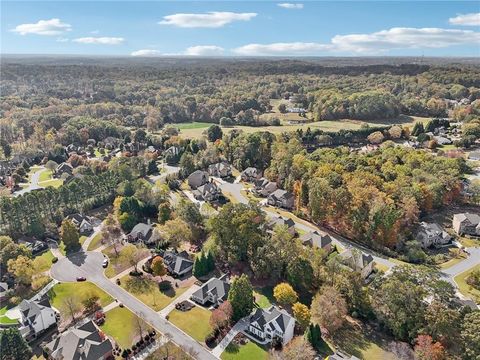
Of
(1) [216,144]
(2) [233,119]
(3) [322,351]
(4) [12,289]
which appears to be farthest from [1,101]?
(3) [322,351]

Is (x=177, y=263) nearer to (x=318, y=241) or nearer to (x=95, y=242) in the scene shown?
(x=95, y=242)

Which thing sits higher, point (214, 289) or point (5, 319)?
point (214, 289)

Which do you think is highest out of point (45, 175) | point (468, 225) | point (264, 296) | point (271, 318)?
point (45, 175)

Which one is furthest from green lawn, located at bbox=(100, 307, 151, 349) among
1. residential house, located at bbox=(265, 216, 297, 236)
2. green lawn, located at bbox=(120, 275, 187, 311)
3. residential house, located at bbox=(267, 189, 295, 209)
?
residential house, located at bbox=(267, 189, 295, 209)

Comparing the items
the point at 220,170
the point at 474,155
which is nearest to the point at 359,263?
the point at 220,170

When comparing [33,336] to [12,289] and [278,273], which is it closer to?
[12,289]
